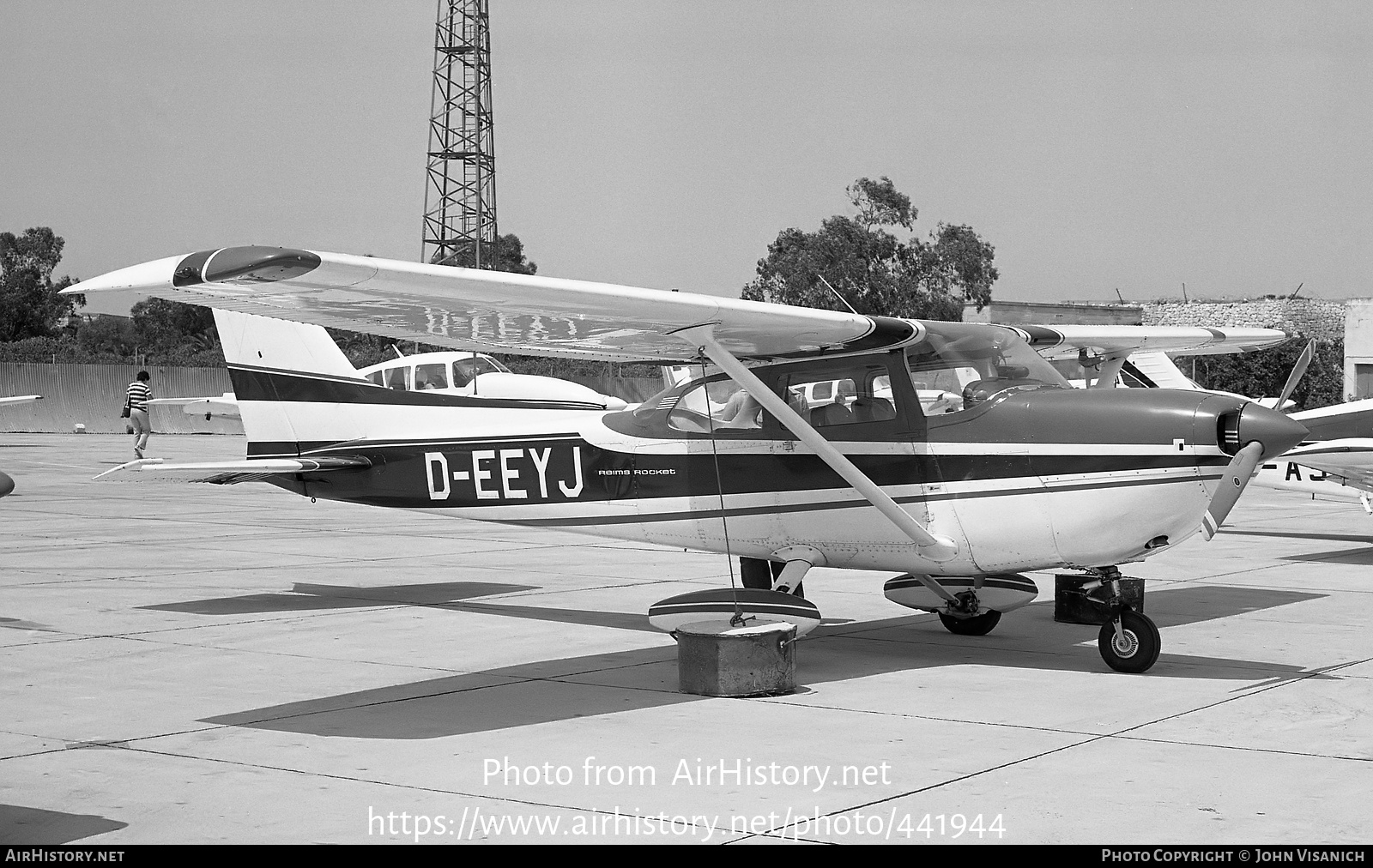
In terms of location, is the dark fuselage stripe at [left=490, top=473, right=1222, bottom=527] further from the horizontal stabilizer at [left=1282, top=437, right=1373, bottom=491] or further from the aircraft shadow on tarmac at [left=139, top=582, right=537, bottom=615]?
the horizontal stabilizer at [left=1282, top=437, right=1373, bottom=491]

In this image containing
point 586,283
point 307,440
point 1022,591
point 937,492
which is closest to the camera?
point 586,283

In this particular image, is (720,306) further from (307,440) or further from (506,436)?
(307,440)

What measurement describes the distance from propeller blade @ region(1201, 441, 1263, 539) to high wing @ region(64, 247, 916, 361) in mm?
2113

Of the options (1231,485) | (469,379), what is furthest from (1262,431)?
(469,379)

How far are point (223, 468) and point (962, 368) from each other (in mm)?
5364

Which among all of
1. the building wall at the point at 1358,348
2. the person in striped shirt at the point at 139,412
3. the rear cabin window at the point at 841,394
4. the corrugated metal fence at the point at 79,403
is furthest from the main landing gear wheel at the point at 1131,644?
the corrugated metal fence at the point at 79,403

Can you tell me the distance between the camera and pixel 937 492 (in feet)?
28.3

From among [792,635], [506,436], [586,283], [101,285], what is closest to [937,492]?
[792,635]

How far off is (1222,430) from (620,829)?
4410mm

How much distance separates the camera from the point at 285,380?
11.4 m

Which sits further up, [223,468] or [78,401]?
[78,401]

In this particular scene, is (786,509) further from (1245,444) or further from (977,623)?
(1245,444)

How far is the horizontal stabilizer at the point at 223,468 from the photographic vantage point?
9.38 meters

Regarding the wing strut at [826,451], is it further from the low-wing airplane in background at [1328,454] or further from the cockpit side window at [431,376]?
the cockpit side window at [431,376]
